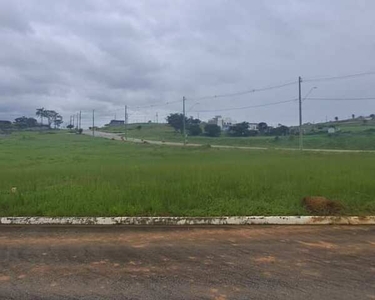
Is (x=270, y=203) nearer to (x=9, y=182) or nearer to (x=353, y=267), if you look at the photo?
(x=353, y=267)

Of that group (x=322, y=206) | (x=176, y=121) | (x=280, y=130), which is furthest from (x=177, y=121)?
(x=322, y=206)

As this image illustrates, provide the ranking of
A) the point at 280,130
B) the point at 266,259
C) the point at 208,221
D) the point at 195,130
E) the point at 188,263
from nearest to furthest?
the point at 188,263, the point at 266,259, the point at 208,221, the point at 280,130, the point at 195,130

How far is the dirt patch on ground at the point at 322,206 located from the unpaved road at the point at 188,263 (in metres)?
0.82

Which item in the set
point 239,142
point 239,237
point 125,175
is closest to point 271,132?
point 239,142

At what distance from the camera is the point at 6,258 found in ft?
17.6

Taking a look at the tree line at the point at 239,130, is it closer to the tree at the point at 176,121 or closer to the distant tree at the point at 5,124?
the tree at the point at 176,121

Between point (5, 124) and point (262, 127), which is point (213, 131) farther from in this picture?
point (5, 124)

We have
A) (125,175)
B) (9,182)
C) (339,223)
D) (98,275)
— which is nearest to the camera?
(98,275)

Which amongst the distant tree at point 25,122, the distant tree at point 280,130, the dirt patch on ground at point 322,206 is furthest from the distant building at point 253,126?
the distant tree at point 25,122

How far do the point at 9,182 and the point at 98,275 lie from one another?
7.92m

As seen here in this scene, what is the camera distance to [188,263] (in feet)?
16.8

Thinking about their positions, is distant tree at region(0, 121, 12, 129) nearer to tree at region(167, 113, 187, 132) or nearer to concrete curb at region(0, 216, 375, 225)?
tree at region(167, 113, 187, 132)

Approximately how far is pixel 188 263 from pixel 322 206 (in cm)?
424

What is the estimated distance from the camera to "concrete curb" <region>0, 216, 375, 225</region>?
299 inches
